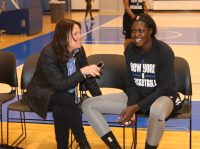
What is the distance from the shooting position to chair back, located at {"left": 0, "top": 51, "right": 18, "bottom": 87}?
172 inches

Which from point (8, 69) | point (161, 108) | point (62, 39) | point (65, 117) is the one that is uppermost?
point (62, 39)

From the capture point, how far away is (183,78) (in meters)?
4.02

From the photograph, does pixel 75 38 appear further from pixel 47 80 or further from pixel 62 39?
pixel 47 80

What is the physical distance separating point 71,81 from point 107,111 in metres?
0.41

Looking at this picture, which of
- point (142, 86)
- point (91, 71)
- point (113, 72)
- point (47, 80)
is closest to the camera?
point (91, 71)

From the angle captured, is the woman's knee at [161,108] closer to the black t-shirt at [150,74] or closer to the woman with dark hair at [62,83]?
the black t-shirt at [150,74]

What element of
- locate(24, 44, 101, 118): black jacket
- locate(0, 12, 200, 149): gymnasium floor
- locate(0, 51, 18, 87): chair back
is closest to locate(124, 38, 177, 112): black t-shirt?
locate(24, 44, 101, 118): black jacket

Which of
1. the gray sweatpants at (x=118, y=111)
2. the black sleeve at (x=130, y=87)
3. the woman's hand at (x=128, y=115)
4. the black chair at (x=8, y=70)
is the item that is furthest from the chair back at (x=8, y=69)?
the woman's hand at (x=128, y=115)

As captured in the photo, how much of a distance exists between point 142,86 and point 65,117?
72cm

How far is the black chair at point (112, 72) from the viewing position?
4.32 metres

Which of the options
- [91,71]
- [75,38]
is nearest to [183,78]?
[91,71]

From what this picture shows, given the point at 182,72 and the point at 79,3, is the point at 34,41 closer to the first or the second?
the point at 182,72

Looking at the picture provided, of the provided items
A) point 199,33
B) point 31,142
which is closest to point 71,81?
point 31,142

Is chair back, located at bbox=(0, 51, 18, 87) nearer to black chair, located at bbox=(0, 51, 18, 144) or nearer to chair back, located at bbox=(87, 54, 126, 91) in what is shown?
black chair, located at bbox=(0, 51, 18, 144)
